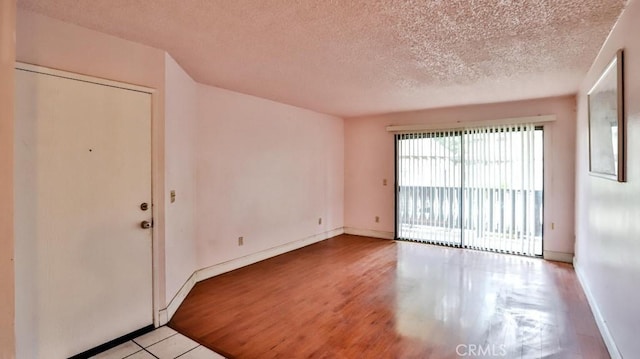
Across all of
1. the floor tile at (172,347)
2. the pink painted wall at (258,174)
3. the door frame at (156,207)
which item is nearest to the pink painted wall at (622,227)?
the floor tile at (172,347)

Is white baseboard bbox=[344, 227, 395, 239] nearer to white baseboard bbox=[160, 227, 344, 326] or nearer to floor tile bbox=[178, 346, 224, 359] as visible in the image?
white baseboard bbox=[160, 227, 344, 326]

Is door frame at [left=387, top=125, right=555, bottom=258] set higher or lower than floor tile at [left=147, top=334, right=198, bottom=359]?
higher

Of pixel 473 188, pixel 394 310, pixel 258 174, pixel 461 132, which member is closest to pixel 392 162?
pixel 461 132

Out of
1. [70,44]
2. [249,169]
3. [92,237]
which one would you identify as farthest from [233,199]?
[70,44]

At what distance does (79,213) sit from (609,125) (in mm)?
3858

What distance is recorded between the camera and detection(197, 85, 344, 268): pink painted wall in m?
3.91

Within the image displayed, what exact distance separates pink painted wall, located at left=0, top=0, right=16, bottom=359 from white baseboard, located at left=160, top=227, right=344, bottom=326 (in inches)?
55.1

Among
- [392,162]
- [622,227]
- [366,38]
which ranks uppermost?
[366,38]

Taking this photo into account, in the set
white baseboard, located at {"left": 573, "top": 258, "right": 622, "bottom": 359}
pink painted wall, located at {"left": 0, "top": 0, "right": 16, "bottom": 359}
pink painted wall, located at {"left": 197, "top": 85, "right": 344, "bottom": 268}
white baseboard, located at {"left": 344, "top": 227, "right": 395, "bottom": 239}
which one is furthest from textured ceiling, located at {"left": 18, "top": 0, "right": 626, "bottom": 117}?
white baseboard, located at {"left": 344, "top": 227, "right": 395, "bottom": 239}

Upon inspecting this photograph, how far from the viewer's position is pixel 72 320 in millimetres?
2219

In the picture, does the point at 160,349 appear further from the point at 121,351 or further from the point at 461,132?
the point at 461,132

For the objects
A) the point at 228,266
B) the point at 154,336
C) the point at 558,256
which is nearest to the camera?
the point at 154,336

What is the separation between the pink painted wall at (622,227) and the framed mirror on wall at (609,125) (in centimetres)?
7

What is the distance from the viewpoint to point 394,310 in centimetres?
303
